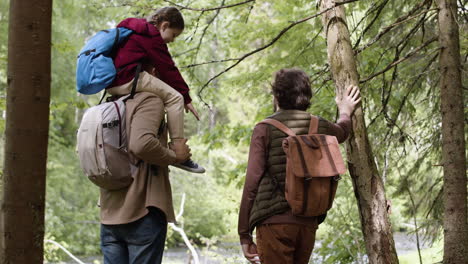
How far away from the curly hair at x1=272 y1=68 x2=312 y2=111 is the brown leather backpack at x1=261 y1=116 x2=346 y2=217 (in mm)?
132

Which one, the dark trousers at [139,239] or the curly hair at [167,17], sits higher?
the curly hair at [167,17]

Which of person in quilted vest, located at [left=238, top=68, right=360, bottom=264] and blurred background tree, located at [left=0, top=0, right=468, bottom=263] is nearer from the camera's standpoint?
person in quilted vest, located at [left=238, top=68, right=360, bottom=264]

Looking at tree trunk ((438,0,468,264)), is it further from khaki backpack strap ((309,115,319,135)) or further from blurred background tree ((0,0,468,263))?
khaki backpack strap ((309,115,319,135))

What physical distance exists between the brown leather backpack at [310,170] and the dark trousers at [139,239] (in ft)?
2.07

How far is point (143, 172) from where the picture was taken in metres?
2.43

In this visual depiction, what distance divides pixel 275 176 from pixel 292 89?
1.47 ft

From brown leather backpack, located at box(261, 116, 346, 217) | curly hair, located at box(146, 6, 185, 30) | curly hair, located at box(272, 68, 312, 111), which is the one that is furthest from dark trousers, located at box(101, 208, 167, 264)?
curly hair, located at box(146, 6, 185, 30)

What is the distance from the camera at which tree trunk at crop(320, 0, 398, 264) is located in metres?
3.02

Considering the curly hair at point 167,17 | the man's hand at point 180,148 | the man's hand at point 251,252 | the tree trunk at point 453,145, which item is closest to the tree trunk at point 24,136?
the man's hand at point 180,148

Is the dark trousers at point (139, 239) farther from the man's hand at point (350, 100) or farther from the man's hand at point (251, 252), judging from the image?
the man's hand at point (350, 100)

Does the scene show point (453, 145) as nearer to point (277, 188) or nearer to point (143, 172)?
point (277, 188)

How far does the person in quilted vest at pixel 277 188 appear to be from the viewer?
256cm

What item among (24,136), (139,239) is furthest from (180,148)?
(24,136)

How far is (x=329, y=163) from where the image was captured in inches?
101
